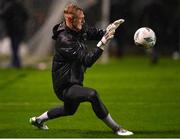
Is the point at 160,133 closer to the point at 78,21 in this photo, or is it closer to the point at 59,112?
the point at 59,112

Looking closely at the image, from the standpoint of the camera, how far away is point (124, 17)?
32562 mm

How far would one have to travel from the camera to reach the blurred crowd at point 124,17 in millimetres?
26594

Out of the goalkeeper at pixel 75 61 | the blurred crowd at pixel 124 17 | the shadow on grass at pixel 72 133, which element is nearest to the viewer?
the goalkeeper at pixel 75 61

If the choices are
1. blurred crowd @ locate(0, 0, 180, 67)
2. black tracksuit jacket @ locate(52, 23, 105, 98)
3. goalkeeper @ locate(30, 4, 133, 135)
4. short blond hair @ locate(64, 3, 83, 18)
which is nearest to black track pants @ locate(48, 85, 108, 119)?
goalkeeper @ locate(30, 4, 133, 135)

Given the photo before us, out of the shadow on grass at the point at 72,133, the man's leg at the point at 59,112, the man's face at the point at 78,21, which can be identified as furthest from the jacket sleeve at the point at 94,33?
the shadow on grass at the point at 72,133

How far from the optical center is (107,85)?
20250mm

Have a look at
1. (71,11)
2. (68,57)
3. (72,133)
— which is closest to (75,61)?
(68,57)

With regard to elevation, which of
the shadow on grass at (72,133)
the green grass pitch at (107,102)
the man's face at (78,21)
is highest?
the man's face at (78,21)

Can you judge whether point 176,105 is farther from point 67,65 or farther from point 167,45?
point 167,45

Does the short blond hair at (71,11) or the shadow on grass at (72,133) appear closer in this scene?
the short blond hair at (71,11)

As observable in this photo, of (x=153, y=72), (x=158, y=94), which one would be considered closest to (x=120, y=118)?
(x=158, y=94)

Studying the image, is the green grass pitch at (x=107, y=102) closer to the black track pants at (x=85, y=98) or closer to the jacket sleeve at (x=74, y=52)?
the black track pants at (x=85, y=98)

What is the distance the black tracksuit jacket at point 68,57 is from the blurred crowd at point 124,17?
50.3 feet

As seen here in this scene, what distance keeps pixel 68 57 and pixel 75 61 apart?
125mm
